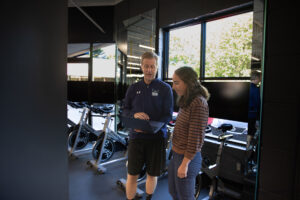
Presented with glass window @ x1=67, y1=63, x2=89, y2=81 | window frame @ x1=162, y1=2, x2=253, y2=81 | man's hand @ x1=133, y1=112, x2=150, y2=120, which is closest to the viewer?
man's hand @ x1=133, y1=112, x2=150, y2=120

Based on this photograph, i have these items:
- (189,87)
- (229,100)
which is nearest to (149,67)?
(189,87)

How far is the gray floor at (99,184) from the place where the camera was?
265 cm

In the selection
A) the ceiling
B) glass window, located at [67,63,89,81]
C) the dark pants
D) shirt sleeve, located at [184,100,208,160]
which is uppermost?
the ceiling

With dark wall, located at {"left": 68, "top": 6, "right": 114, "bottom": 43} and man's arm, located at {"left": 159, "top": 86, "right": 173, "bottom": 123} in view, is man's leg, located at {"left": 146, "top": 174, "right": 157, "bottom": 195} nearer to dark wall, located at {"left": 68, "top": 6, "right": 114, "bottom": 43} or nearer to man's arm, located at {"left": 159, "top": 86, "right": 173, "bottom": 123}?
man's arm, located at {"left": 159, "top": 86, "right": 173, "bottom": 123}

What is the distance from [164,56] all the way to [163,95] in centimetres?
229

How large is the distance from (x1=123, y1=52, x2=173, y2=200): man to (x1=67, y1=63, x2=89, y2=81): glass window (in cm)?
405

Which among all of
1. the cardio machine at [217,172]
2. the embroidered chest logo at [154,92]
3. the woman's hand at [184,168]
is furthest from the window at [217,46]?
the woman's hand at [184,168]

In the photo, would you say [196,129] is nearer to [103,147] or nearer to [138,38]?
[103,147]

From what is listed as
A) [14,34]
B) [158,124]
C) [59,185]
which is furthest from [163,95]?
[14,34]

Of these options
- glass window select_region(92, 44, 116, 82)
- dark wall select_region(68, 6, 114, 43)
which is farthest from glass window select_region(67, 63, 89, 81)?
dark wall select_region(68, 6, 114, 43)

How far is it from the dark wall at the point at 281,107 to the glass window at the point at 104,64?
14.8ft

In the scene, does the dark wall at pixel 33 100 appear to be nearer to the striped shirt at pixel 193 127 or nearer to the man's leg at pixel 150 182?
the striped shirt at pixel 193 127

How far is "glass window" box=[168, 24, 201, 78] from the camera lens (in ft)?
11.5

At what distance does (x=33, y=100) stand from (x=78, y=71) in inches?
211
